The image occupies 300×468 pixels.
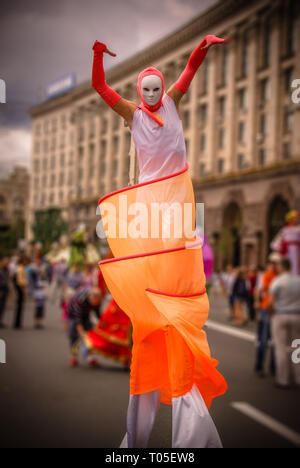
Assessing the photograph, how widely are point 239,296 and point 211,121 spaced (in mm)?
8461

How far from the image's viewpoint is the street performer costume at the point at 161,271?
1507mm

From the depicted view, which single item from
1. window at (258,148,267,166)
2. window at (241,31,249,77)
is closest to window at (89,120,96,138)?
window at (241,31,249,77)

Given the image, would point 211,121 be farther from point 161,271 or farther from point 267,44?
point 161,271

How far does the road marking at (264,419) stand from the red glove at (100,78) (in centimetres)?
338

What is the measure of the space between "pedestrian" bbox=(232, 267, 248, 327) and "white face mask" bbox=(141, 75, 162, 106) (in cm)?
694

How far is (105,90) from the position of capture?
160 cm

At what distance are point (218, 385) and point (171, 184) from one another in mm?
694

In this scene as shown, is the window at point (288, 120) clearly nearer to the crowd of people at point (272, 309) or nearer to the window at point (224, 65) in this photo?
the window at point (224, 65)

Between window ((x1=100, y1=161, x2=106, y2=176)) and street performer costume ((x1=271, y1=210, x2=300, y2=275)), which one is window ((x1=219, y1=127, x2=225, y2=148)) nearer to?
window ((x1=100, y1=161, x2=106, y2=176))

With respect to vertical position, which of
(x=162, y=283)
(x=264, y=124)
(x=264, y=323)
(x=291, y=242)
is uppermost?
(x=264, y=124)

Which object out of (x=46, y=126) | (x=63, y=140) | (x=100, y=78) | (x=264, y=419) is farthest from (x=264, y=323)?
(x=100, y=78)

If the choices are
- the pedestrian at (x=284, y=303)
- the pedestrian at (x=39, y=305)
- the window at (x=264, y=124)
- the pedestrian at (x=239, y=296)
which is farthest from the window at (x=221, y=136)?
the pedestrian at (x=39, y=305)

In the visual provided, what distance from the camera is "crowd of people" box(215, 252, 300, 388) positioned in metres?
3.28
